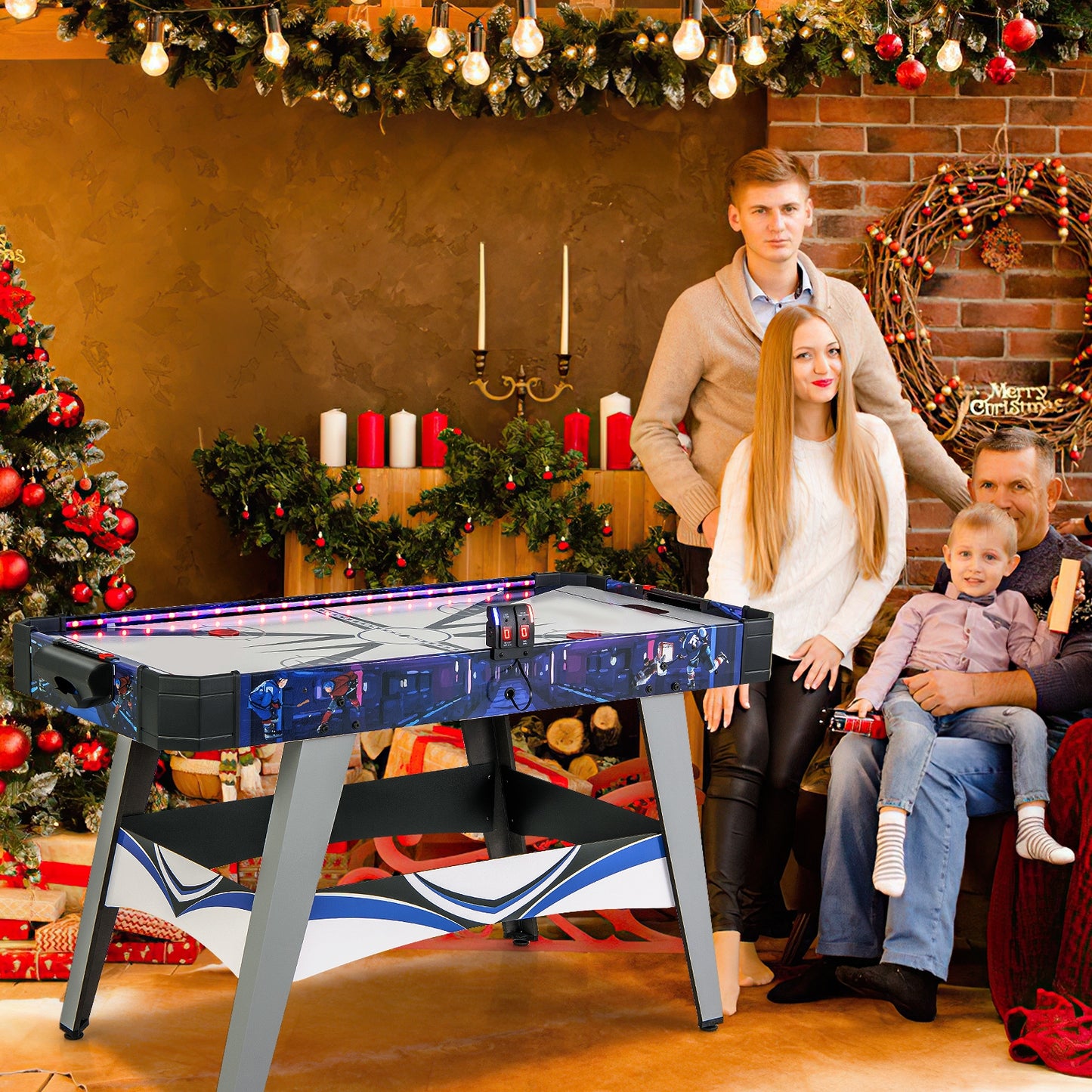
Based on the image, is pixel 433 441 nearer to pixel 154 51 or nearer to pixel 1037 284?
pixel 154 51

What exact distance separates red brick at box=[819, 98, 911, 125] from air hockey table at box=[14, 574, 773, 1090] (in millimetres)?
1862

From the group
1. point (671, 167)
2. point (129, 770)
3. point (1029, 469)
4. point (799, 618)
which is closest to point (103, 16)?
point (671, 167)

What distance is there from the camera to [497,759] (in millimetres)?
2824

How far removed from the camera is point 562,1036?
2436mm

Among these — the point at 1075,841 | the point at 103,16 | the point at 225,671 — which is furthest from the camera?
the point at 103,16

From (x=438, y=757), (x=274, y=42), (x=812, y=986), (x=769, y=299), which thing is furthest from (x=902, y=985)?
(x=274, y=42)

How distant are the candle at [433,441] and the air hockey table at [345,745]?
4.12 ft

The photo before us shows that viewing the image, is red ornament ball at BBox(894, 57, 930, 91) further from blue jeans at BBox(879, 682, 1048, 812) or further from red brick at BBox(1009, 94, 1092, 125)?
blue jeans at BBox(879, 682, 1048, 812)

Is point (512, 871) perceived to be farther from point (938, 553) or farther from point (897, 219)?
point (897, 219)

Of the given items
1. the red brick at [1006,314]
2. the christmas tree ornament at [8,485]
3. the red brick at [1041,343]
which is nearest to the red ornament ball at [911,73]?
the red brick at [1006,314]

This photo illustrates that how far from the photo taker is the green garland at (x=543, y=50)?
3.43m

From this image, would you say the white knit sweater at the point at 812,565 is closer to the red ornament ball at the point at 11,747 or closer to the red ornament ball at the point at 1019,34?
the red ornament ball at the point at 1019,34

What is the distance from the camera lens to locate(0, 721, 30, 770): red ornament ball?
111 inches

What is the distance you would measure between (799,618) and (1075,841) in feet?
2.38
